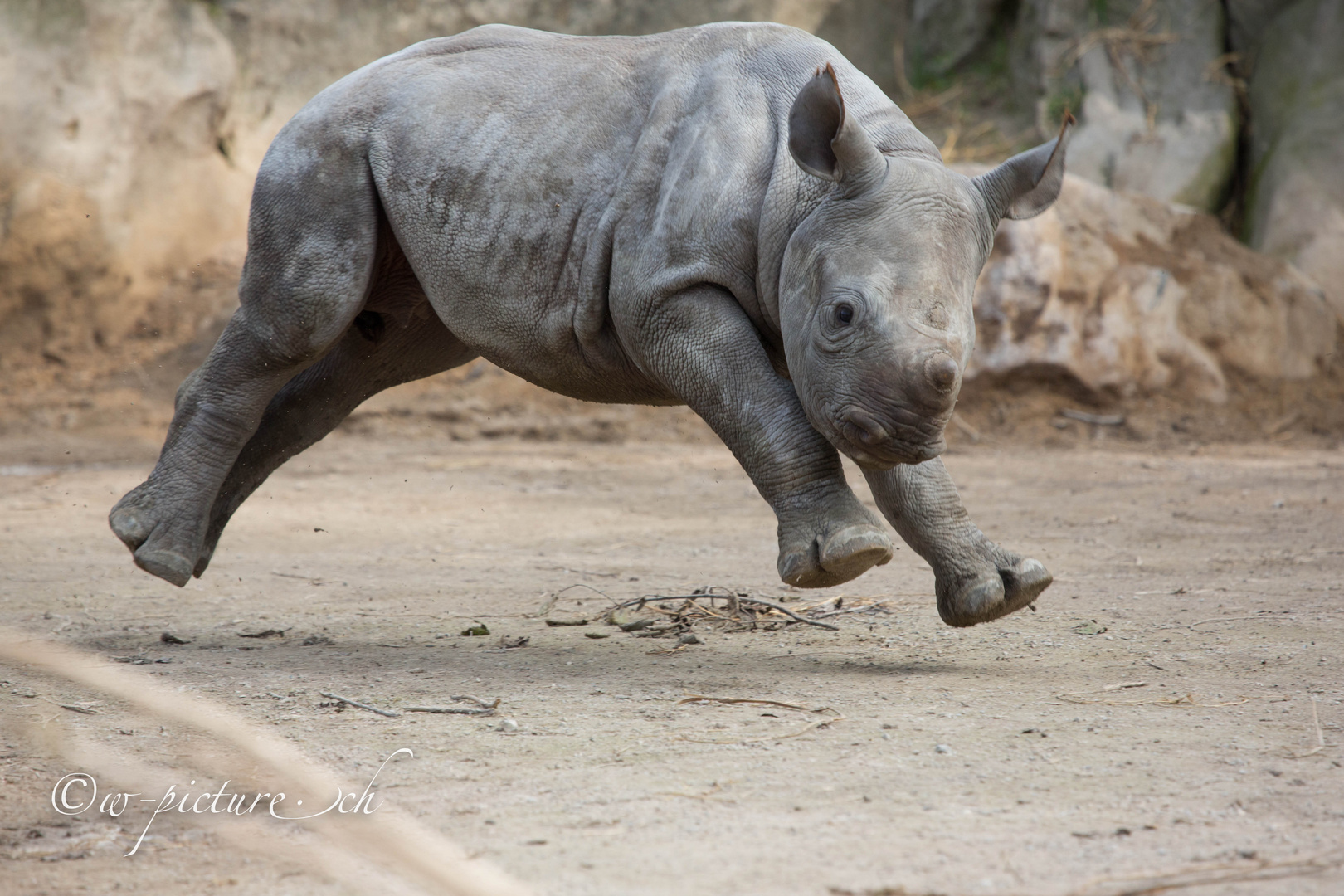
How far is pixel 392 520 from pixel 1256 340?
6.96 metres

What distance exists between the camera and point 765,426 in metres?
3.48

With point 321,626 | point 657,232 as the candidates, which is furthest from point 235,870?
point 321,626

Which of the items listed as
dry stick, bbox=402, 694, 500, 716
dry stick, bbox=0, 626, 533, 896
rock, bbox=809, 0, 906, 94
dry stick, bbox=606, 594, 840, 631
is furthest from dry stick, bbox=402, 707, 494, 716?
rock, bbox=809, 0, 906, 94

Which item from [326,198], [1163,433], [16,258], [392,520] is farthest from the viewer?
[16,258]

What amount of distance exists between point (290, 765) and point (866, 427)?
154 centimetres

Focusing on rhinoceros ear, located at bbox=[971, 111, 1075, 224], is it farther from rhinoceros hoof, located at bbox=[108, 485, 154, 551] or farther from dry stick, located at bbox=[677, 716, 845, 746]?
rhinoceros hoof, located at bbox=[108, 485, 154, 551]

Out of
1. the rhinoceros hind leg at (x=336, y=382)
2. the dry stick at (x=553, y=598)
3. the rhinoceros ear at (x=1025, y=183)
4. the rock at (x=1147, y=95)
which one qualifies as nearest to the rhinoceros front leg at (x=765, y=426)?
the rhinoceros ear at (x=1025, y=183)

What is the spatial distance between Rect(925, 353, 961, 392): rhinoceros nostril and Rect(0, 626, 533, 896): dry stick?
5.08 feet

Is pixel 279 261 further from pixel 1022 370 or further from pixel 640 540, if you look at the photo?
pixel 1022 370

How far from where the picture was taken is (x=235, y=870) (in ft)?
7.43

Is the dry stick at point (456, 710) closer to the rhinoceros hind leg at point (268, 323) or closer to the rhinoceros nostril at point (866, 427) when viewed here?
the rhinoceros nostril at point (866, 427)

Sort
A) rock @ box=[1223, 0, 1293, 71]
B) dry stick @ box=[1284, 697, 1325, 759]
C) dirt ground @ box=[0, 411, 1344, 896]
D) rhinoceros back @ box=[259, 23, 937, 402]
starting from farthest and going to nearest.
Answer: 1. rock @ box=[1223, 0, 1293, 71]
2. rhinoceros back @ box=[259, 23, 937, 402]
3. dry stick @ box=[1284, 697, 1325, 759]
4. dirt ground @ box=[0, 411, 1344, 896]

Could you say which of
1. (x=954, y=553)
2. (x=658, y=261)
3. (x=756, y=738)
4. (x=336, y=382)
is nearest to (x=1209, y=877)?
(x=756, y=738)

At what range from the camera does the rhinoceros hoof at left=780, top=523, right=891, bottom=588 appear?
3.24 meters
